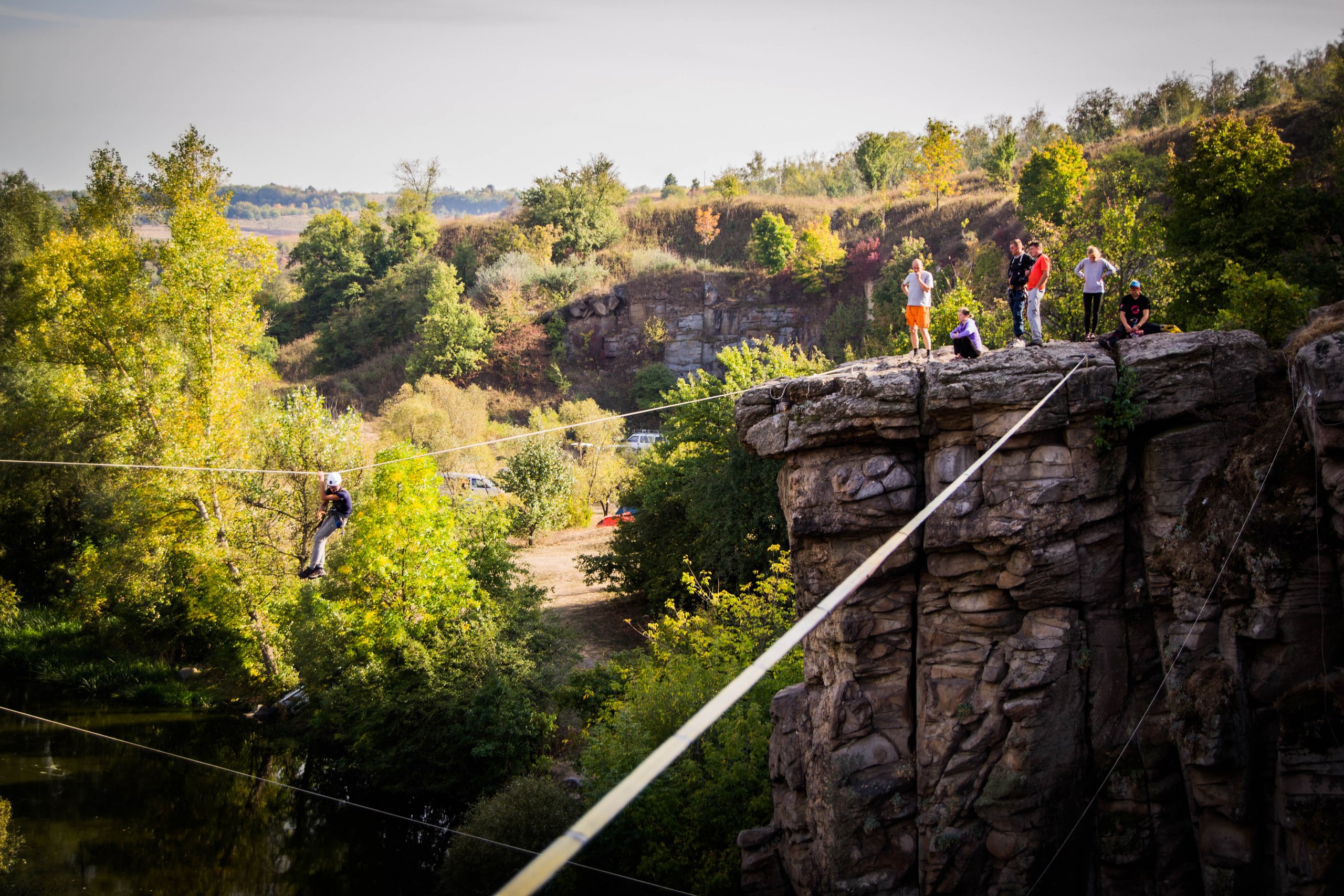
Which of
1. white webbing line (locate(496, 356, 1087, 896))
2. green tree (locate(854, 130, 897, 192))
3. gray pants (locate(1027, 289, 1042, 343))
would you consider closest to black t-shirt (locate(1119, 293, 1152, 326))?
gray pants (locate(1027, 289, 1042, 343))

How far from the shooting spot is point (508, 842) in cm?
1523

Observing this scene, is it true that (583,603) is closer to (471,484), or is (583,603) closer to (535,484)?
(535,484)

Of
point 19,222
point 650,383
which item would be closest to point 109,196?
point 19,222

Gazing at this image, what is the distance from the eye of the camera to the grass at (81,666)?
25250 mm

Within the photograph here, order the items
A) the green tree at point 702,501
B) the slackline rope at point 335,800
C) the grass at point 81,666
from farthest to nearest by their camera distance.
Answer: the grass at point 81,666 → the green tree at point 702,501 → the slackline rope at point 335,800

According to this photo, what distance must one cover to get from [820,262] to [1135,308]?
43.1 meters

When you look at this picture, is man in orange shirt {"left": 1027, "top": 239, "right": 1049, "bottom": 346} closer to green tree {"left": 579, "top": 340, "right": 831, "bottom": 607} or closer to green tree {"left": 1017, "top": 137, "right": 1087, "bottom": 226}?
green tree {"left": 579, "top": 340, "right": 831, "bottom": 607}

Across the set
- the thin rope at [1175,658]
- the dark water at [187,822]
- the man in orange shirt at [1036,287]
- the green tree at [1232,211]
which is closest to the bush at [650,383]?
the dark water at [187,822]

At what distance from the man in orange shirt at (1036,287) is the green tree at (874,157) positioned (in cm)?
5470

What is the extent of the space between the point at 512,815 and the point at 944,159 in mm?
49984

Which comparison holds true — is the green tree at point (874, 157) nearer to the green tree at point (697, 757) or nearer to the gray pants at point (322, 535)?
the green tree at point (697, 757)

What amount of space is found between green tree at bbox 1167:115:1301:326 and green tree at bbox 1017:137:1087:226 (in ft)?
60.4

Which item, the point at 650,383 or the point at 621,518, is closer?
the point at 621,518

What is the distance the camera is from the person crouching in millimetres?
12523
